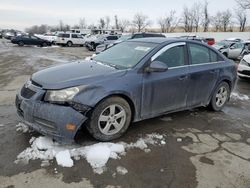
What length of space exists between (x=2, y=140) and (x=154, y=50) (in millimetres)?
2763

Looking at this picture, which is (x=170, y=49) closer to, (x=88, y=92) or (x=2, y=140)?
(x=88, y=92)

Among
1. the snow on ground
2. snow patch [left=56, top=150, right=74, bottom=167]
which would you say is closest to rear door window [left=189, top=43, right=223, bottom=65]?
the snow on ground

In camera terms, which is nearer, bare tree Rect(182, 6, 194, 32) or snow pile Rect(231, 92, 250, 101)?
snow pile Rect(231, 92, 250, 101)

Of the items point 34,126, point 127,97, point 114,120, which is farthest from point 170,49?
point 34,126

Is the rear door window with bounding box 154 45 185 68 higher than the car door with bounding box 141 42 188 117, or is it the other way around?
the rear door window with bounding box 154 45 185 68

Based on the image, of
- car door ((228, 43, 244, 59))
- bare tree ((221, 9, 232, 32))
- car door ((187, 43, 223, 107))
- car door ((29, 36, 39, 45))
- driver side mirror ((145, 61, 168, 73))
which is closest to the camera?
driver side mirror ((145, 61, 168, 73))

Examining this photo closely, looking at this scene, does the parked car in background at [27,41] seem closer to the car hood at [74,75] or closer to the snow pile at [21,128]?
the snow pile at [21,128]

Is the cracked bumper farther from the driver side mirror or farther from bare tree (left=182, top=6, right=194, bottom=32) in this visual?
bare tree (left=182, top=6, right=194, bottom=32)

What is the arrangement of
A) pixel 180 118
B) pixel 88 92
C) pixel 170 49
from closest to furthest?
pixel 88 92
pixel 170 49
pixel 180 118

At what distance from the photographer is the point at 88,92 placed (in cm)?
368

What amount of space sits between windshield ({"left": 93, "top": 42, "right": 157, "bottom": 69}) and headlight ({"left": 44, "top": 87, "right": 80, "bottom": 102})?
3.22 ft

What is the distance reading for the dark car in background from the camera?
3613mm

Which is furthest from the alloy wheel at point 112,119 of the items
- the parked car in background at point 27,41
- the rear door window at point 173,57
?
the parked car in background at point 27,41

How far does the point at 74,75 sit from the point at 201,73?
99.0 inches
